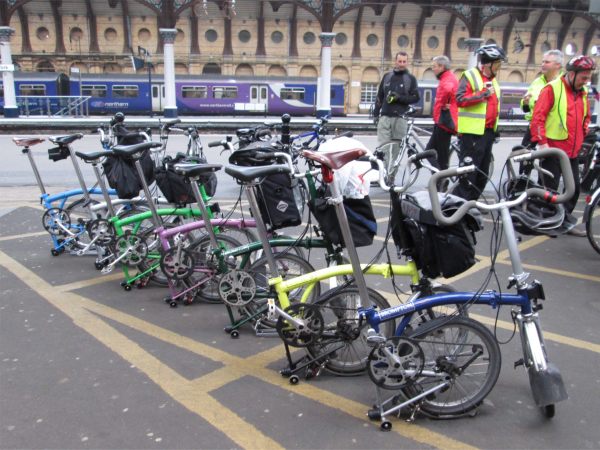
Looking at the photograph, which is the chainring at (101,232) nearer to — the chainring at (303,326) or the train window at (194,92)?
the chainring at (303,326)

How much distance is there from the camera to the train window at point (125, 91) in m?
32.7

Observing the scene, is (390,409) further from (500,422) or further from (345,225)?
(345,225)

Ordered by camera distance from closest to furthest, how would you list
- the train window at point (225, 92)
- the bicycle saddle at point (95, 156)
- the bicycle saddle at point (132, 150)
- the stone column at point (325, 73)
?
the bicycle saddle at point (132, 150), the bicycle saddle at point (95, 156), the stone column at point (325, 73), the train window at point (225, 92)

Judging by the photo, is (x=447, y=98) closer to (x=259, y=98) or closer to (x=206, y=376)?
(x=206, y=376)

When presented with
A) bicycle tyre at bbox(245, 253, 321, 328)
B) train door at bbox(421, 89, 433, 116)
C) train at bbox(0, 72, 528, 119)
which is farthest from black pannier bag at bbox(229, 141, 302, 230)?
train door at bbox(421, 89, 433, 116)

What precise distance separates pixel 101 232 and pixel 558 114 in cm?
444

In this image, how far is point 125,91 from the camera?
3278cm

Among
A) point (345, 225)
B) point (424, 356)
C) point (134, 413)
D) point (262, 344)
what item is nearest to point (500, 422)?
point (424, 356)

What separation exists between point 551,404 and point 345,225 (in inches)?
51.6

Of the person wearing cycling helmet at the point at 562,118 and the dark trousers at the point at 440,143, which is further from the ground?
the person wearing cycling helmet at the point at 562,118

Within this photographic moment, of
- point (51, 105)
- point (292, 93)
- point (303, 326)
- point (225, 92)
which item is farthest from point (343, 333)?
point (51, 105)

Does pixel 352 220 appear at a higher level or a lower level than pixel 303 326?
higher

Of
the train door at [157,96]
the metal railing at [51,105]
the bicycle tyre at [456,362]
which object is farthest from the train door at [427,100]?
the bicycle tyre at [456,362]

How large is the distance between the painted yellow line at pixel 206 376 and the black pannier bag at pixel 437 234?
807 mm
